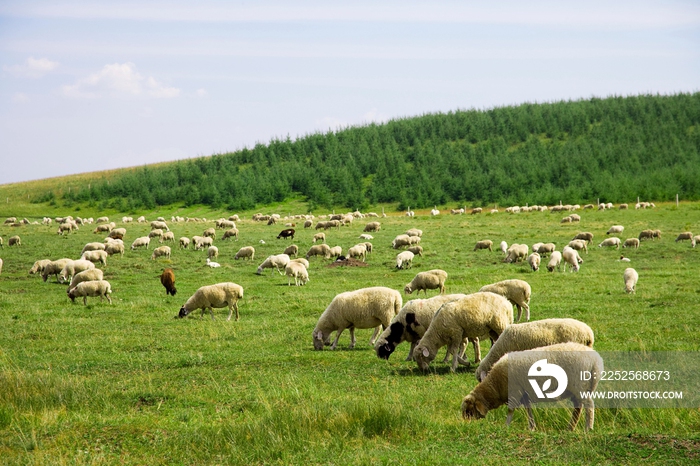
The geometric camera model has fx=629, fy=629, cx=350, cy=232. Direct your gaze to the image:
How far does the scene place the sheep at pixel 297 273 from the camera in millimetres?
29156

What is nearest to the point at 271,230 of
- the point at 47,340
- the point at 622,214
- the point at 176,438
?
the point at 622,214

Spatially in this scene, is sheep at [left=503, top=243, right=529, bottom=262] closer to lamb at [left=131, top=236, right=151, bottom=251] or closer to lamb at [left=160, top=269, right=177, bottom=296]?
lamb at [left=160, top=269, right=177, bottom=296]

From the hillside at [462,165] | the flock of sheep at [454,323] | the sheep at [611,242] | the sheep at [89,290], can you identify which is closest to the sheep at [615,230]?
the sheep at [611,242]

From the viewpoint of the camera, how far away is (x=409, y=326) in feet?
46.9

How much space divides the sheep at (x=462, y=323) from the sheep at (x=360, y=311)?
279 cm

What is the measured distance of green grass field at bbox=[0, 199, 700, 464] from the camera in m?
8.06

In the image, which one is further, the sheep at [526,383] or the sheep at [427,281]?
the sheep at [427,281]

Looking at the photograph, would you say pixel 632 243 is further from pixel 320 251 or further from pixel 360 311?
pixel 360 311

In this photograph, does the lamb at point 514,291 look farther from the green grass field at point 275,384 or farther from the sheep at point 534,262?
the sheep at point 534,262

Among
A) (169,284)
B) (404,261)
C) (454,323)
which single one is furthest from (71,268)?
(454,323)

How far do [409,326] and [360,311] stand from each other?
1.95 metres

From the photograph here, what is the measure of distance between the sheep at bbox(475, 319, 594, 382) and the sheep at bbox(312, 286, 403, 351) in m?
5.04

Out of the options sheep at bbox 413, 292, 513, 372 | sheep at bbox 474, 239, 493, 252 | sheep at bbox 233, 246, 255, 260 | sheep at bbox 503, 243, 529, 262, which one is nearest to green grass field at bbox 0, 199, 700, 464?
sheep at bbox 413, 292, 513, 372

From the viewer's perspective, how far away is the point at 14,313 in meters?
21.6
